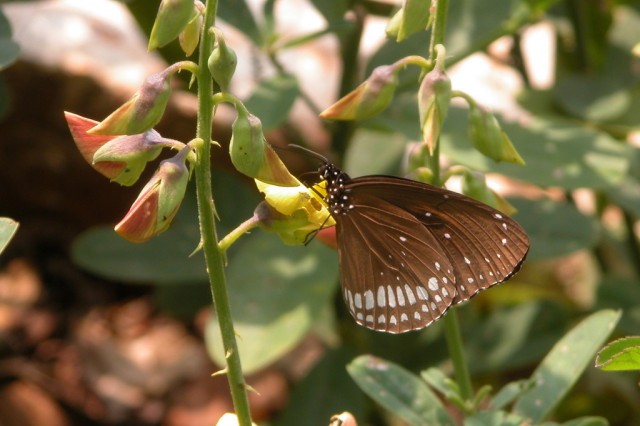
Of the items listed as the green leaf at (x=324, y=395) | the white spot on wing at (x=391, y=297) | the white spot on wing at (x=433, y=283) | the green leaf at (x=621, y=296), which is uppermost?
the white spot on wing at (x=433, y=283)

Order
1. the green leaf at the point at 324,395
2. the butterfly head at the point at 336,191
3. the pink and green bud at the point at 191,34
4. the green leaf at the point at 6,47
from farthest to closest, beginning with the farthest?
1. the green leaf at the point at 324,395
2. the green leaf at the point at 6,47
3. the butterfly head at the point at 336,191
4. the pink and green bud at the point at 191,34

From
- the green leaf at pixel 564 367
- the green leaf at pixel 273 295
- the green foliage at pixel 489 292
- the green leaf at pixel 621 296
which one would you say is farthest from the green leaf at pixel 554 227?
the green leaf at pixel 564 367

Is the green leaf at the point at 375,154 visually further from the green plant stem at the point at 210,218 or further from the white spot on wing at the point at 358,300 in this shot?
the green plant stem at the point at 210,218

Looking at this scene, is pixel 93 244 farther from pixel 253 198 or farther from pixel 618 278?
pixel 618 278

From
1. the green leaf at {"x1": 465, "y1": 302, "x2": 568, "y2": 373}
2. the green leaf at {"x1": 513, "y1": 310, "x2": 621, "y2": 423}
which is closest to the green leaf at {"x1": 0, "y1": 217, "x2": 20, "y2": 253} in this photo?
the green leaf at {"x1": 513, "y1": 310, "x2": 621, "y2": 423}

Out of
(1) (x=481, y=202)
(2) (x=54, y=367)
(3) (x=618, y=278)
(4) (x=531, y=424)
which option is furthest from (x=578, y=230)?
(2) (x=54, y=367)

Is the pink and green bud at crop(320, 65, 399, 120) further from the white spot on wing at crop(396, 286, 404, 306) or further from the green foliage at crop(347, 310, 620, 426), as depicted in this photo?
the green foliage at crop(347, 310, 620, 426)
